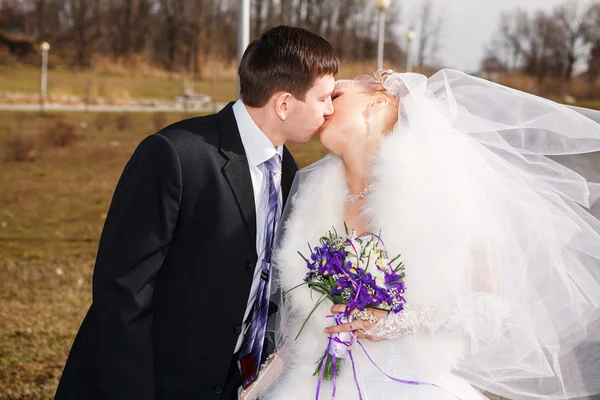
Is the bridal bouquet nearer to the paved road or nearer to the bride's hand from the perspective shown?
the bride's hand

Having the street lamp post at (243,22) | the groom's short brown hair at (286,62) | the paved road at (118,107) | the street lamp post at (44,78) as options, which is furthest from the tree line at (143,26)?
the groom's short brown hair at (286,62)

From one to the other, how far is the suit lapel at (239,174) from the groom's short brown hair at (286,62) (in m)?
0.23

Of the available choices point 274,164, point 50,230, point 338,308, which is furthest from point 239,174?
point 50,230

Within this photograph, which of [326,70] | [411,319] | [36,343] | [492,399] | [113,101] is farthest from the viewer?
[113,101]

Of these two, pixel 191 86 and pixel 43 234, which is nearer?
pixel 43 234

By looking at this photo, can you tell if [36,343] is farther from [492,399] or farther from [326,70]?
[326,70]

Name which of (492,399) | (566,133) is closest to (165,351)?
(566,133)

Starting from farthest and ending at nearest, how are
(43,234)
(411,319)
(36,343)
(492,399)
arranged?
(43,234)
(36,343)
(492,399)
(411,319)

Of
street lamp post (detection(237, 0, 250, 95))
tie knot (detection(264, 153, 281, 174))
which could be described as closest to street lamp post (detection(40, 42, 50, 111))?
street lamp post (detection(237, 0, 250, 95))

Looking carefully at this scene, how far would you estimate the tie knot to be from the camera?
10.4ft

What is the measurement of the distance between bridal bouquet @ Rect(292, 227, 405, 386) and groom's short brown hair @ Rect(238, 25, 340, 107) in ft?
2.32

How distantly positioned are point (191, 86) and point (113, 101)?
4209 mm

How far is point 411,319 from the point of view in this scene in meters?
2.87

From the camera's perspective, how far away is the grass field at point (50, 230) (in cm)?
593
